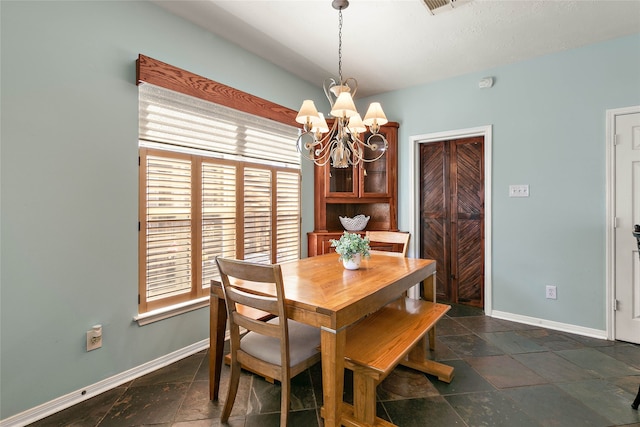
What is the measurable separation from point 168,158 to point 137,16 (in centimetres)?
99

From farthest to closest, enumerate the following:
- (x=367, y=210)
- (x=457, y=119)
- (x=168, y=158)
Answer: (x=367, y=210) < (x=457, y=119) < (x=168, y=158)

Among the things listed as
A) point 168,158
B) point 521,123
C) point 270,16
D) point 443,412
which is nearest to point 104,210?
point 168,158

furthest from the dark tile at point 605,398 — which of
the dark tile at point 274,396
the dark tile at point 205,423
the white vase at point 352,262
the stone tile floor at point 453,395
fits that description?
the dark tile at point 205,423

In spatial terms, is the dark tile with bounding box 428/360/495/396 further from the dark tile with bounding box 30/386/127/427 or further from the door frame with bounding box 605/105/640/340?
the dark tile with bounding box 30/386/127/427

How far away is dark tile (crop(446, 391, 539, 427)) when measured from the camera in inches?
64.8

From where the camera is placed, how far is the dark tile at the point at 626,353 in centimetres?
228

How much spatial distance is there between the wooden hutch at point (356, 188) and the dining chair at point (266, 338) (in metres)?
1.95

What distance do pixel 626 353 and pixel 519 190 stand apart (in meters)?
1.57

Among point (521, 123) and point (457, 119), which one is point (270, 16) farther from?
point (521, 123)

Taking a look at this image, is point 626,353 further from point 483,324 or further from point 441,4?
point 441,4

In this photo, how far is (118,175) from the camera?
2.02 meters

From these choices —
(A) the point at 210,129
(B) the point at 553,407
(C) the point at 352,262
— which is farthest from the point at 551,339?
(A) the point at 210,129

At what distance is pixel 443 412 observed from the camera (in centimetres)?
172

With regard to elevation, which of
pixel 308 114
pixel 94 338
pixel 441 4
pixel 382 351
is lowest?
pixel 94 338
